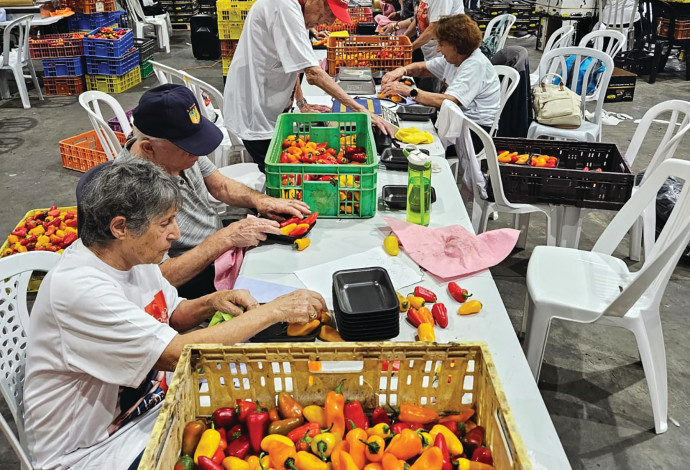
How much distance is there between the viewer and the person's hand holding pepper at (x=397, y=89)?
4840 millimetres

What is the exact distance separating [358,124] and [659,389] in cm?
216

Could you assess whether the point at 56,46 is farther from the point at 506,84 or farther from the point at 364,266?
the point at 364,266

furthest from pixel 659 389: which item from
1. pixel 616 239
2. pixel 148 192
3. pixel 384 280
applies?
pixel 148 192

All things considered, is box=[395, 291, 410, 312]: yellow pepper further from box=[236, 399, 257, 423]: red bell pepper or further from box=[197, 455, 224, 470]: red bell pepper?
box=[197, 455, 224, 470]: red bell pepper

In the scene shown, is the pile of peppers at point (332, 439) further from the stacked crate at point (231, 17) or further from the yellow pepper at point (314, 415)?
the stacked crate at point (231, 17)

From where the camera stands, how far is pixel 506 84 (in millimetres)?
5445

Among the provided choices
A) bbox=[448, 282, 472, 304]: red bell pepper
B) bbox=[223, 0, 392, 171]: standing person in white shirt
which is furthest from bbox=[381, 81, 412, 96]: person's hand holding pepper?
bbox=[448, 282, 472, 304]: red bell pepper

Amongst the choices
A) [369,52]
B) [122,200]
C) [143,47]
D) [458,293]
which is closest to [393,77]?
[369,52]

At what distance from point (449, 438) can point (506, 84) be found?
4.42m

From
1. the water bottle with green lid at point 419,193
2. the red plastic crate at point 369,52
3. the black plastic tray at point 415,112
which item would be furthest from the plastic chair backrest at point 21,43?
the water bottle with green lid at point 419,193

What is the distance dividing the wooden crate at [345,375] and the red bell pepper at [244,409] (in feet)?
0.08

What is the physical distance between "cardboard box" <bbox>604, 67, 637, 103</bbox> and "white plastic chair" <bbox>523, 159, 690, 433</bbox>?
6112 millimetres

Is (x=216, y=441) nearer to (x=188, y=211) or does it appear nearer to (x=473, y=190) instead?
(x=188, y=211)

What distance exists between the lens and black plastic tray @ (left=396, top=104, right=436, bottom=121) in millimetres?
4492
